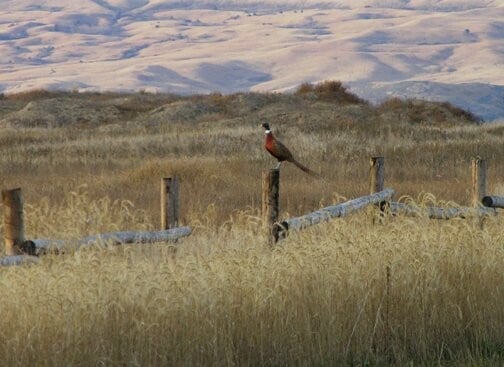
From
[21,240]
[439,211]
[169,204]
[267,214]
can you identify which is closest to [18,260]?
[21,240]

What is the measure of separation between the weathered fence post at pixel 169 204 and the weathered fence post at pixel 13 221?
7.10 feet

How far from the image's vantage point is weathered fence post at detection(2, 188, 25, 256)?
8.52m

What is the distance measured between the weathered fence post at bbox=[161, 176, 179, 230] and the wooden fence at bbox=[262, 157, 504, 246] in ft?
4.17

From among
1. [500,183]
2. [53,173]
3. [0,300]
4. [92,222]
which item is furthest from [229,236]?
[53,173]

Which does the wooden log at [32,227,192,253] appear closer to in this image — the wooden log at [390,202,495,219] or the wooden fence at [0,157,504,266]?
the wooden fence at [0,157,504,266]

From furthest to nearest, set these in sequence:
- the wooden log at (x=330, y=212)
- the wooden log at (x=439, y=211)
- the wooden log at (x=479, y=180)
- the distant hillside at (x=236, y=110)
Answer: the distant hillside at (x=236, y=110)
the wooden log at (x=479, y=180)
the wooden log at (x=439, y=211)
the wooden log at (x=330, y=212)

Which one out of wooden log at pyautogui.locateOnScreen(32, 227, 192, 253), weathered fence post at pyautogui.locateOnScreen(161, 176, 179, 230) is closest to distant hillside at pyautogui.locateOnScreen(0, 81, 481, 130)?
weathered fence post at pyautogui.locateOnScreen(161, 176, 179, 230)

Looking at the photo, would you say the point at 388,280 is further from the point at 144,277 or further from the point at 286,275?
the point at 144,277

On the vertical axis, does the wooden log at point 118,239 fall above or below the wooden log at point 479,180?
above

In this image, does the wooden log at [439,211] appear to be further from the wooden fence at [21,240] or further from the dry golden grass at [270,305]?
the wooden fence at [21,240]

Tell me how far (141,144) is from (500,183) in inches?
524

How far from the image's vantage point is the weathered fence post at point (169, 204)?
10.5 meters

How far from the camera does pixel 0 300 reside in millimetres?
7539

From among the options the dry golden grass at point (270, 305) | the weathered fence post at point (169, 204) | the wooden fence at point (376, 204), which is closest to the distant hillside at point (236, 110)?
the wooden fence at point (376, 204)
